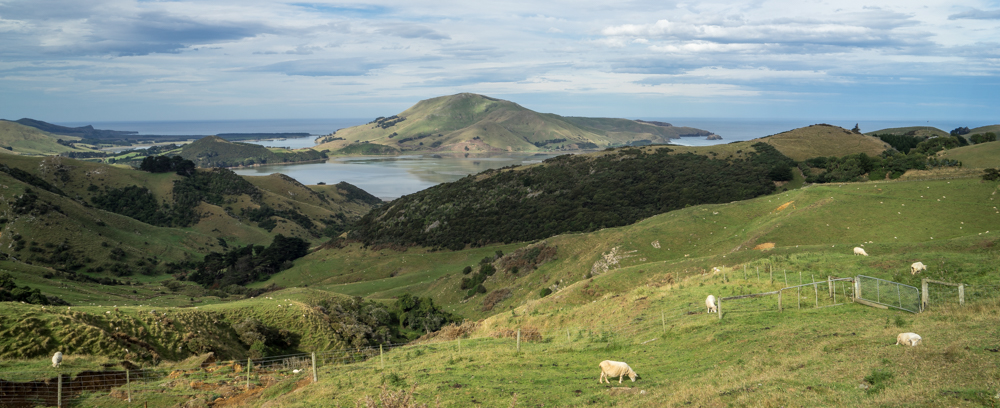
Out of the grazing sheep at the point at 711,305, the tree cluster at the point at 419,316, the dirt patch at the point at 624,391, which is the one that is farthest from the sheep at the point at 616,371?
the tree cluster at the point at 419,316

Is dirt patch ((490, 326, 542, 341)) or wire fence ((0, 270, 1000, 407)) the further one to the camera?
dirt patch ((490, 326, 542, 341))

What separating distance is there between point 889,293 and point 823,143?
92.1 m

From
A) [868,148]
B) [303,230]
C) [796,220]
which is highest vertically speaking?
[868,148]

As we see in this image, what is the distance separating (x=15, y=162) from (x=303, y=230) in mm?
62258

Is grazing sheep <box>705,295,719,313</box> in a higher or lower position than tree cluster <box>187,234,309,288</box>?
higher

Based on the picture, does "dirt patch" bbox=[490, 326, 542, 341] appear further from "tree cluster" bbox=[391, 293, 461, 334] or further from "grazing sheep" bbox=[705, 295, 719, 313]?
"tree cluster" bbox=[391, 293, 461, 334]

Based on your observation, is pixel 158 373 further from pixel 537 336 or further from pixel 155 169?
pixel 155 169

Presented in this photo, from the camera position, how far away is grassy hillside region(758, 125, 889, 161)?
8875 cm

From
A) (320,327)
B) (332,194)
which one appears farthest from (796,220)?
(332,194)

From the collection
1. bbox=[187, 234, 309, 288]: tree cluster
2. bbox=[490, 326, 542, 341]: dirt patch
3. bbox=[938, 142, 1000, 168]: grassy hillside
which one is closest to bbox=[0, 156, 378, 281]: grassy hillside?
bbox=[187, 234, 309, 288]: tree cluster

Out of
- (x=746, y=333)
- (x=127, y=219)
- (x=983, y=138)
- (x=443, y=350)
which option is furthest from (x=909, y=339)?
(x=983, y=138)

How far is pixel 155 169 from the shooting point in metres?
131

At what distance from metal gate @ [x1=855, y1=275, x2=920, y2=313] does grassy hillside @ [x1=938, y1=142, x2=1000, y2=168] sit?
58.7m

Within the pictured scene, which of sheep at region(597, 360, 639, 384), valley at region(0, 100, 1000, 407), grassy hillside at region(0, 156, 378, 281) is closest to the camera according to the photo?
valley at region(0, 100, 1000, 407)
